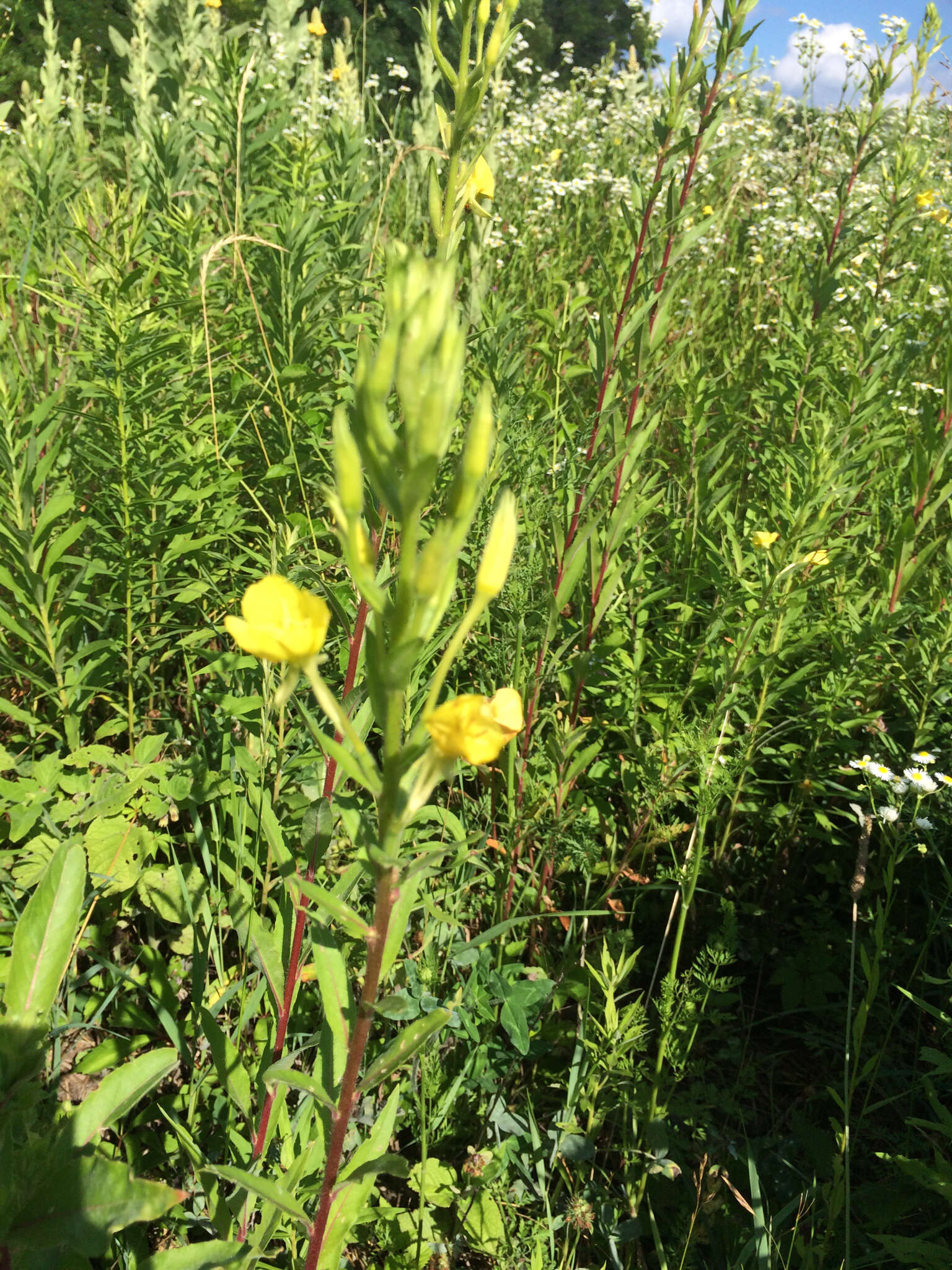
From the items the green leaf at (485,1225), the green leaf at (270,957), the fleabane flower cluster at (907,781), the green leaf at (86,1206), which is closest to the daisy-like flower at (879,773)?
the fleabane flower cluster at (907,781)

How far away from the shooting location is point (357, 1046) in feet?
2.79

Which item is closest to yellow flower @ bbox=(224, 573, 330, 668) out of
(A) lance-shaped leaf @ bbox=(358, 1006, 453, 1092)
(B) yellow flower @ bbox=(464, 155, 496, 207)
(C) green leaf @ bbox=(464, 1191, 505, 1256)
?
(A) lance-shaped leaf @ bbox=(358, 1006, 453, 1092)

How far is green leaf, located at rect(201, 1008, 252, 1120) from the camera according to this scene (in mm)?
1215

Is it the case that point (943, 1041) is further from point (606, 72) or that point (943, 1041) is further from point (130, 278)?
point (606, 72)

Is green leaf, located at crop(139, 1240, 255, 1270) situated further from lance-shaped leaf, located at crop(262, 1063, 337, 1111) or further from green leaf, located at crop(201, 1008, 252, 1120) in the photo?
lance-shaped leaf, located at crop(262, 1063, 337, 1111)

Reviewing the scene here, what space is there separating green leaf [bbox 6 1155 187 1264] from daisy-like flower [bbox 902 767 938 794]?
1.61 meters

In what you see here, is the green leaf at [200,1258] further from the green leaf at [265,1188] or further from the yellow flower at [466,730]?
the yellow flower at [466,730]

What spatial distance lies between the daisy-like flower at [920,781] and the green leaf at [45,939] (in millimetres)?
1666

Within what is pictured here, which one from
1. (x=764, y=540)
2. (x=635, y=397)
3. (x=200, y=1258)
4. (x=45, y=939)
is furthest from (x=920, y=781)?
(x=45, y=939)

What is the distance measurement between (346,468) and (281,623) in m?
0.15

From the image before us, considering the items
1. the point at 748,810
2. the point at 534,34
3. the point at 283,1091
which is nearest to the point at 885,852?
the point at 748,810

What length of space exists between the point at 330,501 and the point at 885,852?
191cm

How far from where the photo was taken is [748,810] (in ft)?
7.14

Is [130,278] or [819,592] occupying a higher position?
[130,278]
